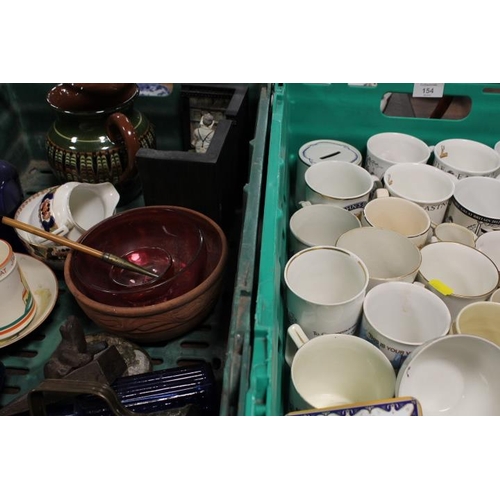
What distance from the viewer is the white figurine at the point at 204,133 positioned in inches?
37.3

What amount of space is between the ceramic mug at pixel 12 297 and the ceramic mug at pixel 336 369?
0.40 metres

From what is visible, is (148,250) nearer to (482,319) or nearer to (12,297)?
(12,297)

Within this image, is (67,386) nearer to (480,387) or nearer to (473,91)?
(480,387)

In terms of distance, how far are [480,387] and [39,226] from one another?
0.71 meters

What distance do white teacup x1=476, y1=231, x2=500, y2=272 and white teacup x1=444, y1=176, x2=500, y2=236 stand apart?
14mm

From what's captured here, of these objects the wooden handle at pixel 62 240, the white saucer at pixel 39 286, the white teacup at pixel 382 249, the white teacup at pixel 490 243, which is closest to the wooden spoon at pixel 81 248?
the wooden handle at pixel 62 240

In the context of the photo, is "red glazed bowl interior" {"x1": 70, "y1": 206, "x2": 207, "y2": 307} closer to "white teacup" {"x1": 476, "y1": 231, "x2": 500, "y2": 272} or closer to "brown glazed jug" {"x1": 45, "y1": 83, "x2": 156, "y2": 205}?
"brown glazed jug" {"x1": 45, "y1": 83, "x2": 156, "y2": 205}

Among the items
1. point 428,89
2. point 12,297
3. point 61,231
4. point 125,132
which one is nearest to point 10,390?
point 12,297

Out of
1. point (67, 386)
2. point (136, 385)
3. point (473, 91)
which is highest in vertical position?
point (473, 91)

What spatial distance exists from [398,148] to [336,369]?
1.77 ft

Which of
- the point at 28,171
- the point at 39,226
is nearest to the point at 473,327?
the point at 39,226

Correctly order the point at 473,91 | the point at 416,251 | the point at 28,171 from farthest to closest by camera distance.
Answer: the point at 28,171
the point at 473,91
the point at 416,251

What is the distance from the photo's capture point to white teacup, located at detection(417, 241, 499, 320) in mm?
730

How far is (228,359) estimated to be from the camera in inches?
18.2
